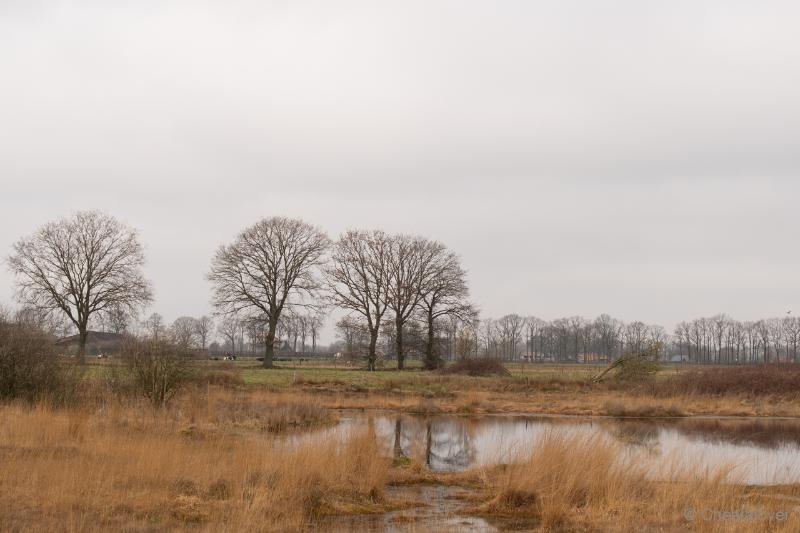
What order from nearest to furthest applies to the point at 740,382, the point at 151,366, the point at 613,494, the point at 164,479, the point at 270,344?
the point at 613,494, the point at 164,479, the point at 151,366, the point at 740,382, the point at 270,344

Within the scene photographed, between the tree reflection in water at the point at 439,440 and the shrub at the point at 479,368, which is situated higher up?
the shrub at the point at 479,368

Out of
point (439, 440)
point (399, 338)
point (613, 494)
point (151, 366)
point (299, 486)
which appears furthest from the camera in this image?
point (399, 338)

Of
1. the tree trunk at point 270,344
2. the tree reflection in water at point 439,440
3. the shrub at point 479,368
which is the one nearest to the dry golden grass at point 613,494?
the tree reflection in water at point 439,440

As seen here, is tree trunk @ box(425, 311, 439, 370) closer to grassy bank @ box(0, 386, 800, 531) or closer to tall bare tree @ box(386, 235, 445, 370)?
tall bare tree @ box(386, 235, 445, 370)

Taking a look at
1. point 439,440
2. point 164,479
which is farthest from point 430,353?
point 164,479

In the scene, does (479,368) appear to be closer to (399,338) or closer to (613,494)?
(399,338)

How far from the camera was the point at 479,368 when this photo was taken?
171 feet

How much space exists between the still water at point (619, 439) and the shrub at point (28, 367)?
7.02 m

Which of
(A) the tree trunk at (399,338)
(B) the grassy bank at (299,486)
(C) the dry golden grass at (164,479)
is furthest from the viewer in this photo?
(A) the tree trunk at (399,338)

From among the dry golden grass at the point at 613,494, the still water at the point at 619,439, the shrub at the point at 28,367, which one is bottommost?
the still water at the point at 619,439

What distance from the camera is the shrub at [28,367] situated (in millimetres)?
17609

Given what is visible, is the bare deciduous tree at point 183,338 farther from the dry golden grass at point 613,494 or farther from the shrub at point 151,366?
the dry golden grass at point 613,494

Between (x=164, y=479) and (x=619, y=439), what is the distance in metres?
14.2

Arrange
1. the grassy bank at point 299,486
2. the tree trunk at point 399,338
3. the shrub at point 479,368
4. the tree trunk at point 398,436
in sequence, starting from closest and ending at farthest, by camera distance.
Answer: the grassy bank at point 299,486, the tree trunk at point 398,436, the shrub at point 479,368, the tree trunk at point 399,338
